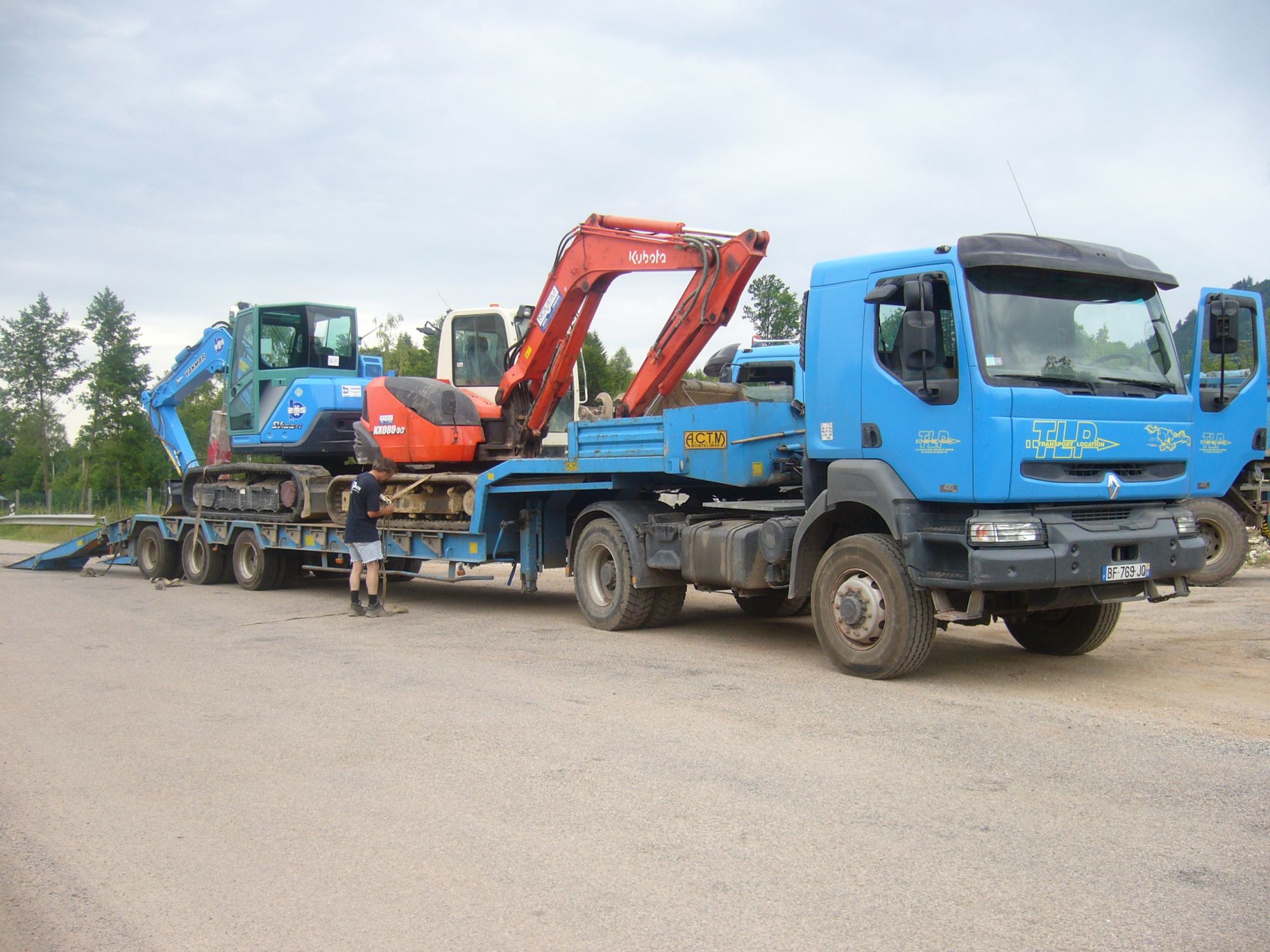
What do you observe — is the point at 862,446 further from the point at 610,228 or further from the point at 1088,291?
the point at 610,228

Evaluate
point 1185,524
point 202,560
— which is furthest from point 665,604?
point 202,560

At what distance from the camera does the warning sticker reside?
9.52 metres

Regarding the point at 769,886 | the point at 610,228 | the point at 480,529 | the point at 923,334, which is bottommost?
the point at 769,886

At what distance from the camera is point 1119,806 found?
4949 millimetres

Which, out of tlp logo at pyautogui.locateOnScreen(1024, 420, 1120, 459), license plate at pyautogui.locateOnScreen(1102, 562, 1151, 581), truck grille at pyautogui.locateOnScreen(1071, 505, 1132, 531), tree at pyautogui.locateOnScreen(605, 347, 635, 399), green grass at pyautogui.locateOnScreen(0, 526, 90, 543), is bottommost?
green grass at pyautogui.locateOnScreen(0, 526, 90, 543)

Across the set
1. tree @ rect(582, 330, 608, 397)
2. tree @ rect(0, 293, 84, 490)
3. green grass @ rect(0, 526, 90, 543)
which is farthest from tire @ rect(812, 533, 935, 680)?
tree @ rect(0, 293, 84, 490)

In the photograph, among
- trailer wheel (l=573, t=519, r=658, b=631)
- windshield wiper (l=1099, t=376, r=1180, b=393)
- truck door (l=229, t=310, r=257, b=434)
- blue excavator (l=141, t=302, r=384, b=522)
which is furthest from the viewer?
truck door (l=229, t=310, r=257, b=434)

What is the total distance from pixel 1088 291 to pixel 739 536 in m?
3.31

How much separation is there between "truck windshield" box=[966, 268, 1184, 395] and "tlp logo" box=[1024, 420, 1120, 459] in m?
0.27

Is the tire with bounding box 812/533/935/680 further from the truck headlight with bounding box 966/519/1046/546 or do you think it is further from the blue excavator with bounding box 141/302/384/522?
the blue excavator with bounding box 141/302/384/522

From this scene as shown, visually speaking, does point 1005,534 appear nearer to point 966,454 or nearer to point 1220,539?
point 966,454

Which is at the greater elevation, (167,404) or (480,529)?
(167,404)

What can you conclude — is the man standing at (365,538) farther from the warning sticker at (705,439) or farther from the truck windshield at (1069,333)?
the truck windshield at (1069,333)

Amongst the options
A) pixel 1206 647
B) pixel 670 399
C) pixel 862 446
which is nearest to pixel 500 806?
pixel 862 446
